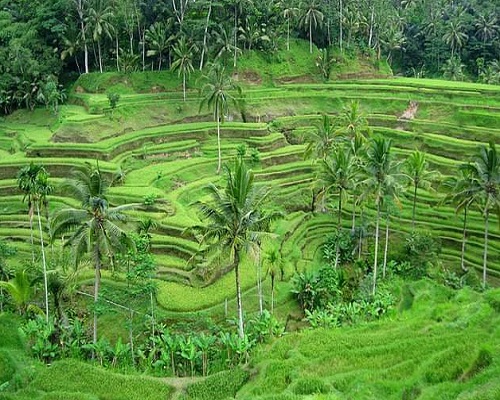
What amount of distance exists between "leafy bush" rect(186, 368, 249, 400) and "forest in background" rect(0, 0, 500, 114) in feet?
123

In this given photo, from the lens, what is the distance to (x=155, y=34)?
2165 inches

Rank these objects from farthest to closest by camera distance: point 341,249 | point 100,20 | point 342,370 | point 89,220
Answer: point 100,20 < point 341,249 < point 89,220 < point 342,370

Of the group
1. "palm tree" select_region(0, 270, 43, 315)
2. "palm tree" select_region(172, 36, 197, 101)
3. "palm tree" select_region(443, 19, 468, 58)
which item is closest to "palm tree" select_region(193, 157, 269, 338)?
"palm tree" select_region(0, 270, 43, 315)

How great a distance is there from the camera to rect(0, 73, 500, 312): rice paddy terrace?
32.5m

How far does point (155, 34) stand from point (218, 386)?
4390cm

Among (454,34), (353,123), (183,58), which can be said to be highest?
(454,34)

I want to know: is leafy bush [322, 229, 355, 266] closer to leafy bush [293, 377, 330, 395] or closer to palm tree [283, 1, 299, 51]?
leafy bush [293, 377, 330, 395]

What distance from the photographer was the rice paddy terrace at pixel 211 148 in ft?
107

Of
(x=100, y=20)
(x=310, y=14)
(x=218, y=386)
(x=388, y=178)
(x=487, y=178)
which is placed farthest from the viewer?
(x=310, y=14)

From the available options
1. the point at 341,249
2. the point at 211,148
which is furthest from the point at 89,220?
the point at 211,148

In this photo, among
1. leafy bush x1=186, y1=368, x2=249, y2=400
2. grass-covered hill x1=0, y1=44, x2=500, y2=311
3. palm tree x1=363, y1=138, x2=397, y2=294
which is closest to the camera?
leafy bush x1=186, y1=368, x2=249, y2=400

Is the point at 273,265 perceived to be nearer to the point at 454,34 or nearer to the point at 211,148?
the point at 211,148

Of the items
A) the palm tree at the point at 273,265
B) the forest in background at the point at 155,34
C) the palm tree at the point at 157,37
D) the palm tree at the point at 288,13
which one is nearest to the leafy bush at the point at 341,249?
the palm tree at the point at 273,265

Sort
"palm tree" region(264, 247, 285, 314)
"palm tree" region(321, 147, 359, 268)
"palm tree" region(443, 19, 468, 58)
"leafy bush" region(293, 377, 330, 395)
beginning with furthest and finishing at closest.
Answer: "palm tree" region(443, 19, 468, 58) < "palm tree" region(321, 147, 359, 268) < "palm tree" region(264, 247, 285, 314) < "leafy bush" region(293, 377, 330, 395)
